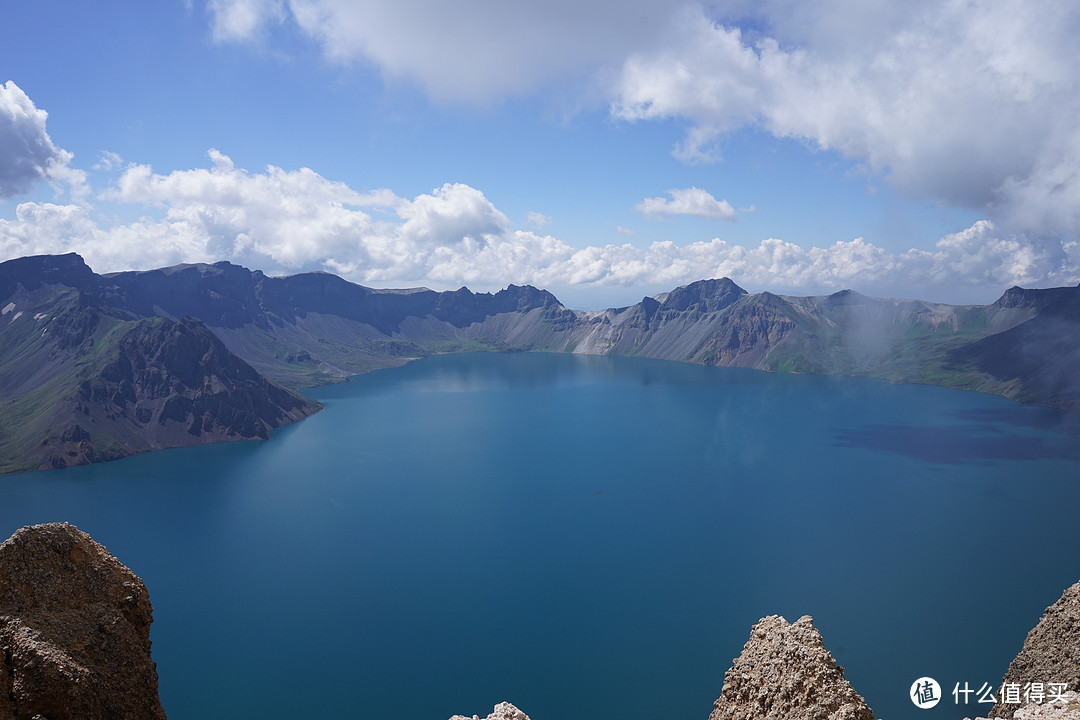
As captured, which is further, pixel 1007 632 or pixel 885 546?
pixel 885 546

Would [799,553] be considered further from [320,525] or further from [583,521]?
[320,525]

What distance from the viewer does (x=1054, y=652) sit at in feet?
94.8

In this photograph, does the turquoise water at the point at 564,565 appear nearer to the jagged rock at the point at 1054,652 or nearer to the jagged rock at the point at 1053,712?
the jagged rock at the point at 1054,652

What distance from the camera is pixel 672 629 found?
70000mm

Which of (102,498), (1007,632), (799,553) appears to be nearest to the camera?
(1007,632)

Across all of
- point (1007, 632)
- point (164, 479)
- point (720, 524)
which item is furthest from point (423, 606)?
point (164, 479)

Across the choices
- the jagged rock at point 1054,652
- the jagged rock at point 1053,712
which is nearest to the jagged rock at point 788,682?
the jagged rock at point 1053,712

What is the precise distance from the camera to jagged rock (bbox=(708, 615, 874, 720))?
2031 centimetres

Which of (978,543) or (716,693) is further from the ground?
(978,543)

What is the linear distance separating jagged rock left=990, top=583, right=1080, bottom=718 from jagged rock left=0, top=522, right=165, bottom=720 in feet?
124

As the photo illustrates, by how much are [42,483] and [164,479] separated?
26.7m

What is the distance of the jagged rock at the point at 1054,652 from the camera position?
2794cm

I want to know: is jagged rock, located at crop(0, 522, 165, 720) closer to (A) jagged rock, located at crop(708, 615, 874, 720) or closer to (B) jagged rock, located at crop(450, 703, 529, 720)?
(B) jagged rock, located at crop(450, 703, 529, 720)

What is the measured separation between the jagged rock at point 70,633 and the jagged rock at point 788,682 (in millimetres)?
21990
